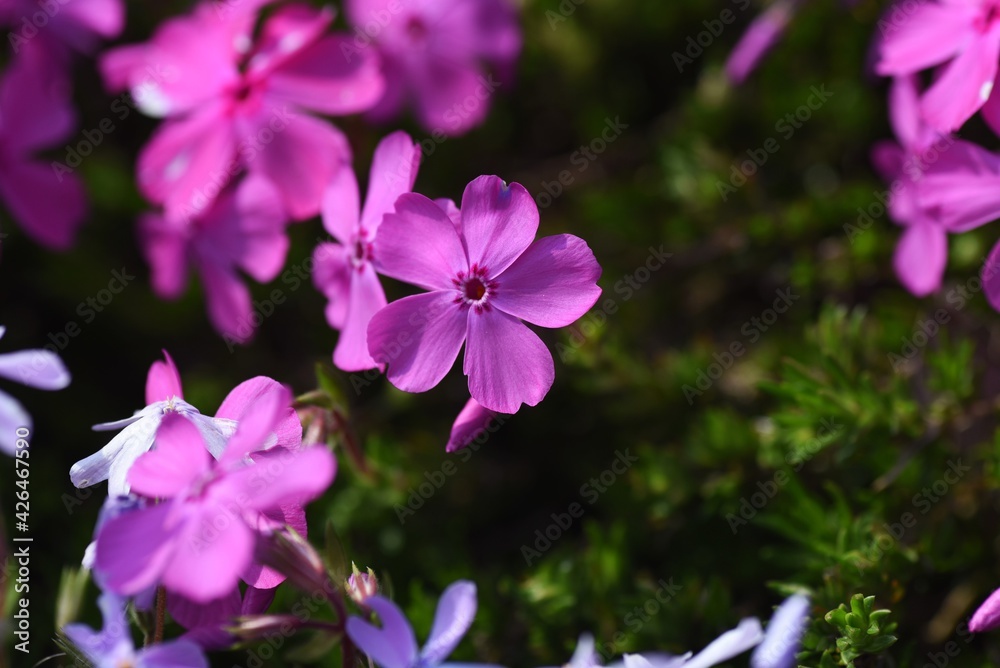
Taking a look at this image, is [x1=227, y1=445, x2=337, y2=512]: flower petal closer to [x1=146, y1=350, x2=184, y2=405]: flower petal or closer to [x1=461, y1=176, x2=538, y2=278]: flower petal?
[x1=146, y1=350, x2=184, y2=405]: flower petal

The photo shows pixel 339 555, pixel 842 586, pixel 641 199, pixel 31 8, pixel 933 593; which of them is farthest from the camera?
pixel 641 199

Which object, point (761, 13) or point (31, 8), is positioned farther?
point (761, 13)

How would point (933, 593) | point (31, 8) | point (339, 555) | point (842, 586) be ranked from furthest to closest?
1. point (31, 8)
2. point (933, 593)
3. point (842, 586)
4. point (339, 555)

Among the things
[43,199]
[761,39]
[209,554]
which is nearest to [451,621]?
[209,554]

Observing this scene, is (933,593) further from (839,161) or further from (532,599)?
(839,161)

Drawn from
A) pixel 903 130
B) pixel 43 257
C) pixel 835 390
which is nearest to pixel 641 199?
pixel 903 130

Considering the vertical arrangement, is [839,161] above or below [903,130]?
below

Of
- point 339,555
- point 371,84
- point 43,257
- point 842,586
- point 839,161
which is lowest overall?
point 43,257
